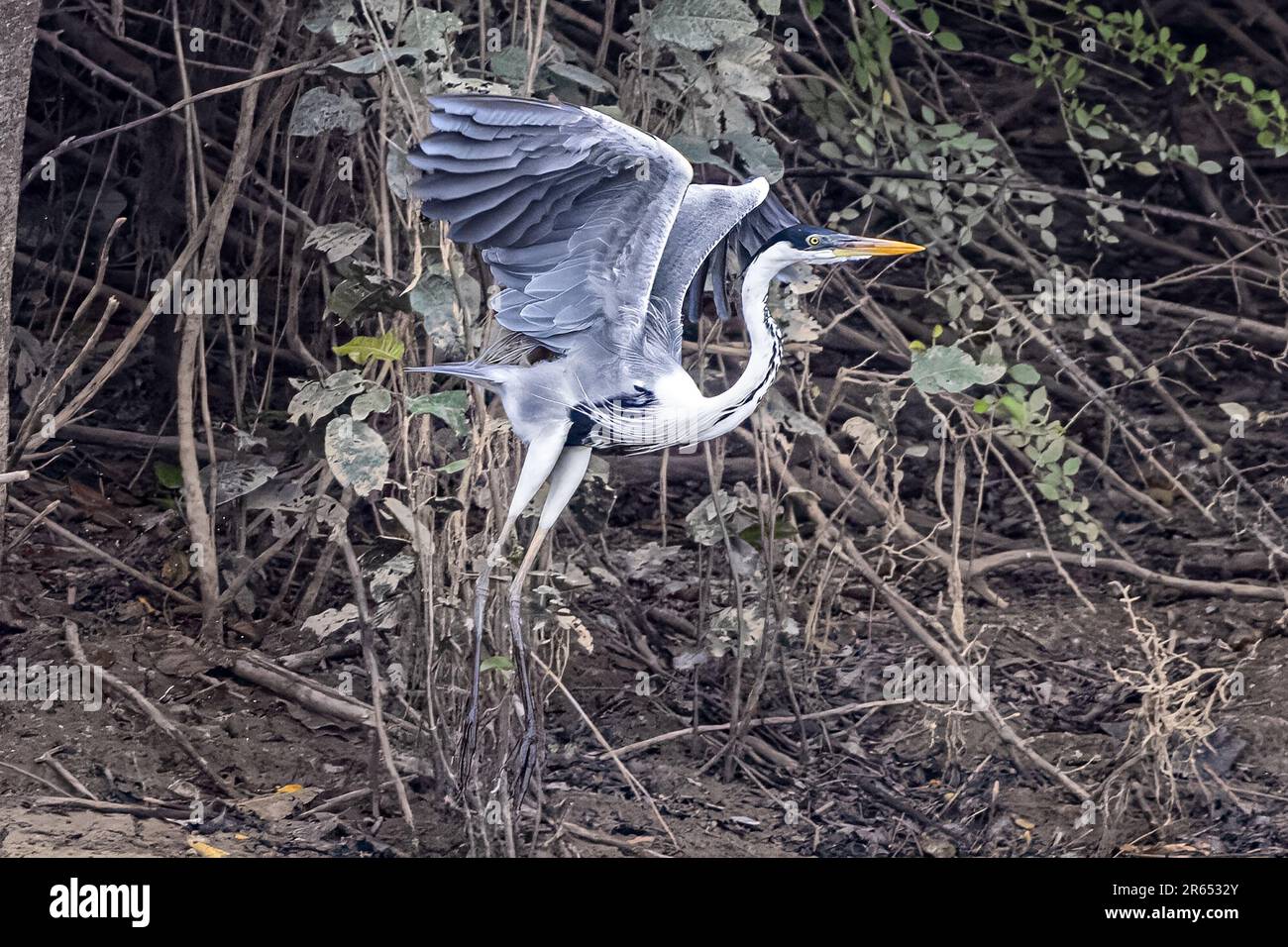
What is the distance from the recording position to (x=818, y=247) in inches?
73.0

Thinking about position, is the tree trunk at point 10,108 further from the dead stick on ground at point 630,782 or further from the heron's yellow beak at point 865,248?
the heron's yellow beak at point 865,248

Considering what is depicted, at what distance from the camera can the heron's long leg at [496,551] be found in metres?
1.86

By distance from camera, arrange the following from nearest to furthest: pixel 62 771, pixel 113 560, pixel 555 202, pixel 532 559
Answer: pixel 555 202 → pixel 532 559 → pixel 62 771 → pixel 113 560

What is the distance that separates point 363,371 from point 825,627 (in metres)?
0.84

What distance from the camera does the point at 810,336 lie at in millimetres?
2133

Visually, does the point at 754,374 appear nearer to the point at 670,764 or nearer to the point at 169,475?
the point at 670,764

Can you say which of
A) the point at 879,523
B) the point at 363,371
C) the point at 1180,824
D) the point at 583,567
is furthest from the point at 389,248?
the point at 1180,824

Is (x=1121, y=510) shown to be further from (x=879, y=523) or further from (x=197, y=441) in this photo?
(x=197, y=441)

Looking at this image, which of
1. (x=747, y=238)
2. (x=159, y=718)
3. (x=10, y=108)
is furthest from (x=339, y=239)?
(x=159, y=718)

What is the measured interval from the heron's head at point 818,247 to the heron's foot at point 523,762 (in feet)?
2.16

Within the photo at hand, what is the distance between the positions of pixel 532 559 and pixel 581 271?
353mm

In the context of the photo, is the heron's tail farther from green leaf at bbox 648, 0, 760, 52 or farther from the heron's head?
green leaf at bbox 648, 0, 760, 52

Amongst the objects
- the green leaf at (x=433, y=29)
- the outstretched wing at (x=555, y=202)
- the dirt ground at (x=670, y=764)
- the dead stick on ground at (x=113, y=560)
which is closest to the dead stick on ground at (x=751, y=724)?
the dirt ground at (x=670, y=764)

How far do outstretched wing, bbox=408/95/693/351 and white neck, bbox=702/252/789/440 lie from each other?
13 cm
